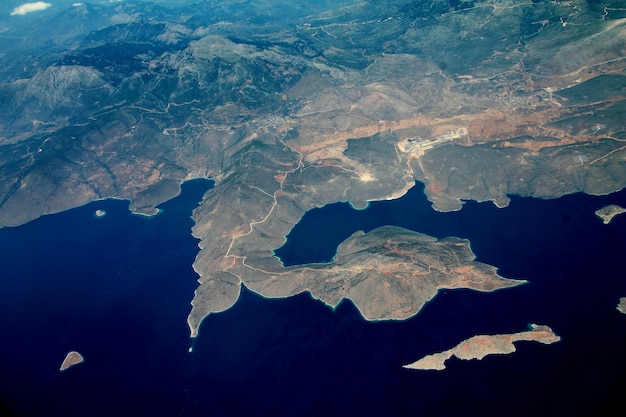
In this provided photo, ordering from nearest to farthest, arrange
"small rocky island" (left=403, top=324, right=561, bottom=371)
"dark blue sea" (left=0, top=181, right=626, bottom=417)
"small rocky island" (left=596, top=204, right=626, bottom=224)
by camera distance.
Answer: "dark blue sea" (left=0, top=181, right=626, bottom=417)
"small rocky island" (left=403, top=324, right=561, bottom=371)
"small rocky island" (left=596, top=204, right=626, bottom=224)

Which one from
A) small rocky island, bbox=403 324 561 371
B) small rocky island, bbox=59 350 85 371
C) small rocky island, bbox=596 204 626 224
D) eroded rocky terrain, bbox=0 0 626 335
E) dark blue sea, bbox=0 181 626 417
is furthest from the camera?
small rocky island, bbox=596 204 626 224

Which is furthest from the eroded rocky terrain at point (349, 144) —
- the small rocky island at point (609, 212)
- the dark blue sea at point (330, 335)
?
the small rocky island at point (609, 212)

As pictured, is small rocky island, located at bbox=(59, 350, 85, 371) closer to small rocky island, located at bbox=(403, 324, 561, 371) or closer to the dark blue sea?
the dark blue sea

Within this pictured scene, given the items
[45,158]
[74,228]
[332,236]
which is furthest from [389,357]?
[45,158]

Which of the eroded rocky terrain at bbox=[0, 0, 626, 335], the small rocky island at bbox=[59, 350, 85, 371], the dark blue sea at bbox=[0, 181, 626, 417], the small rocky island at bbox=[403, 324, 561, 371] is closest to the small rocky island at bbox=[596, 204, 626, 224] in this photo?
the dark blue sea at bbox=[0, 181, 626, 417]

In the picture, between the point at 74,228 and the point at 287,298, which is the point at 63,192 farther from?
the point at 287,298

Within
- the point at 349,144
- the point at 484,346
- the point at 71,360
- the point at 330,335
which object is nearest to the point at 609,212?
the point at 484,346
